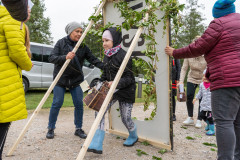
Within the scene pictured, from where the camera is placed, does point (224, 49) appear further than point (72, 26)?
No

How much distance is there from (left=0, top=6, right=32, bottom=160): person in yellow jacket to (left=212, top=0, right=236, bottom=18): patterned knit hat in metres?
2.00

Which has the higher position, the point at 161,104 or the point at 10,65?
the point at 10,65

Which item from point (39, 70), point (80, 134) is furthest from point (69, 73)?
point (39, 70)

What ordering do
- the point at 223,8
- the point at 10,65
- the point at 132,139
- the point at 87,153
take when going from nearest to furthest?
the point at 10,65, the point at 223,8, the point at 87,153, the point at 132,139

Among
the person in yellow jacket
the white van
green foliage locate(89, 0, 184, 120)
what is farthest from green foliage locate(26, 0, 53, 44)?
the person in yellow jacket

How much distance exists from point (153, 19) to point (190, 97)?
2.51 m

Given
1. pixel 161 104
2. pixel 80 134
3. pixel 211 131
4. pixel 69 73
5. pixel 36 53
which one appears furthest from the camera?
pixel 36 53

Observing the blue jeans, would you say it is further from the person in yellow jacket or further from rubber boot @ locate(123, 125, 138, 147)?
the person in yellow jacket

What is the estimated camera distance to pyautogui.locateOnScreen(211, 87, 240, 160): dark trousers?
7.38ft

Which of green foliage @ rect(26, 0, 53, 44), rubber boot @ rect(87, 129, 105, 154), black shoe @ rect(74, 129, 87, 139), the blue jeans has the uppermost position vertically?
green foliage @ rect(26, 0, 53, 44)

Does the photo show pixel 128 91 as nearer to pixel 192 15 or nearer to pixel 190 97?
pixel 190 97

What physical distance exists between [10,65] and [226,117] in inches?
86.2

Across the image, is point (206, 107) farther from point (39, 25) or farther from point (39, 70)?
point (39, 25)

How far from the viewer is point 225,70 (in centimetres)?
224
